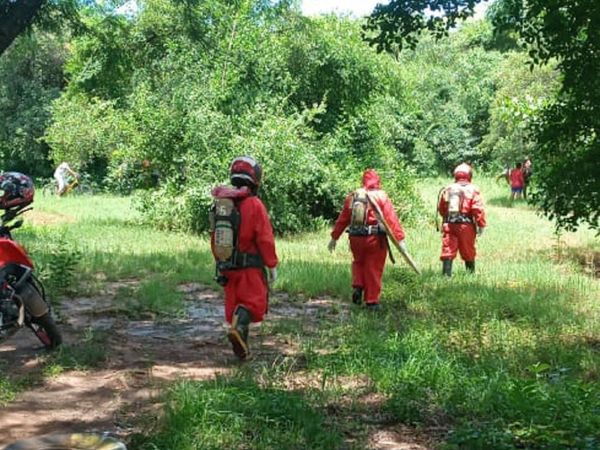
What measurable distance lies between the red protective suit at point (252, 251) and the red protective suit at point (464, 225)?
5.39 m

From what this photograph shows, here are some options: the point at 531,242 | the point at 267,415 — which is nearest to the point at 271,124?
the point at 531,242

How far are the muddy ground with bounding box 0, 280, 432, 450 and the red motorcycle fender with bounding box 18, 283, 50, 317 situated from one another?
1.27 feet

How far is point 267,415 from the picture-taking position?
4.75 meters

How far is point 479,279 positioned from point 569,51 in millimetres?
4070

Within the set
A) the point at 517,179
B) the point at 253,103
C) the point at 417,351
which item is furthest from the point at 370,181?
the point at 517,179

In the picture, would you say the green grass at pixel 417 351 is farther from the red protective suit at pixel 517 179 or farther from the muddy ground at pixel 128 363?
the red protective suit at pixel 517 179

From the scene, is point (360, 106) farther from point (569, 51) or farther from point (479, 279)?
point (569, 51)

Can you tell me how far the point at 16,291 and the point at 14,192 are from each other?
84 centimetres

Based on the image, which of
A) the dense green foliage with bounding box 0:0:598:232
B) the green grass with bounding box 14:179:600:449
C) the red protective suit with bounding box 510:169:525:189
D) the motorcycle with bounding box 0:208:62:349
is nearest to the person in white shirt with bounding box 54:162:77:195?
the dense green foliage with bounding box 0:0:598:232

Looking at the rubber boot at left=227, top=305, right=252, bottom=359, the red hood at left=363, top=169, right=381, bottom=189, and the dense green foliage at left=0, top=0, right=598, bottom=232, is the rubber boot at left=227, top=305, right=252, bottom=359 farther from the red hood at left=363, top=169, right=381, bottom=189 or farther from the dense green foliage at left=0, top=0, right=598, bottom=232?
the dense green foliage at left=0, top=0, right=598, bottom=232

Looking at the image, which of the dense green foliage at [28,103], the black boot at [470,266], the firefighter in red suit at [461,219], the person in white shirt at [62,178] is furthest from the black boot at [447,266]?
the dense green foliage at [28,103]

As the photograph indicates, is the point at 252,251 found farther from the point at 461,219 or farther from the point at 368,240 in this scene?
the point at 461,219

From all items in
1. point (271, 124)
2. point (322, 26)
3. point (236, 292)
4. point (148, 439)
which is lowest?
point (148, 439)

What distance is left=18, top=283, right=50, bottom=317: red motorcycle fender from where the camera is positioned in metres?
6.25
